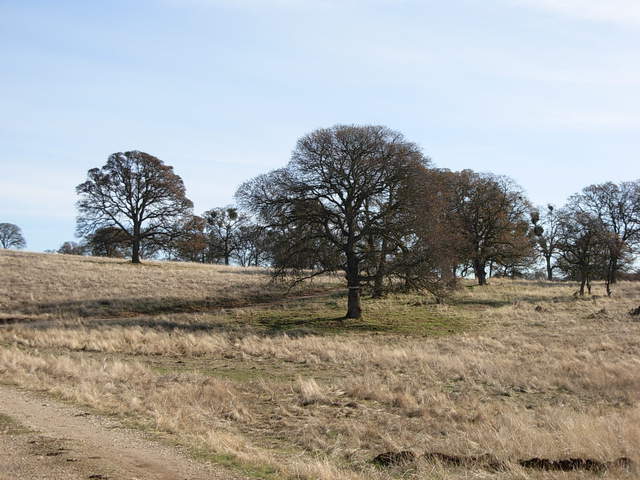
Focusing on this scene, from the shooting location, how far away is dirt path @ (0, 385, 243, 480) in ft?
22.6

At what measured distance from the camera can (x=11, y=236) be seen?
106 m

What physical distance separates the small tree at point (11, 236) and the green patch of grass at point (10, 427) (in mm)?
109365

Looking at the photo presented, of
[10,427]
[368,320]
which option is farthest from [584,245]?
[10,427]

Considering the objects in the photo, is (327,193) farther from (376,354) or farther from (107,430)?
(107,430)

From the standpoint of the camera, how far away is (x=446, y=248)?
30.0m

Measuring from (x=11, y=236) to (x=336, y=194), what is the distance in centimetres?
9471

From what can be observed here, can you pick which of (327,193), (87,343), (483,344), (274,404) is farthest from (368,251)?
(274,404)

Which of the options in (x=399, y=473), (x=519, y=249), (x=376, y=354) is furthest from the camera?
(x=519, y=249)

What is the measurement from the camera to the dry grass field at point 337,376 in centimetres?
940

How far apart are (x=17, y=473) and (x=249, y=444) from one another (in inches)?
156

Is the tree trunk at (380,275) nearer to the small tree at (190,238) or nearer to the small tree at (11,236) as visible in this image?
the small tree at (190,238)

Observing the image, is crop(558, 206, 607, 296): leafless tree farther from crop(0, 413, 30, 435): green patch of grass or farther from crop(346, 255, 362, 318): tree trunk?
crop(0, 413, 30, 435): green patch of grass

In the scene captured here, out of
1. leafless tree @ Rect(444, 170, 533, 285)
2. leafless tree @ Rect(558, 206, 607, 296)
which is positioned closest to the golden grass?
leafless tree @ Rect(444, 170, 533, 285)

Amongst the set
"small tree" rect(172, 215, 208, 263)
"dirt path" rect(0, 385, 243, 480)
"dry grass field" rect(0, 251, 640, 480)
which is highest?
"small tree" rect(172, 215, 208, 263)
